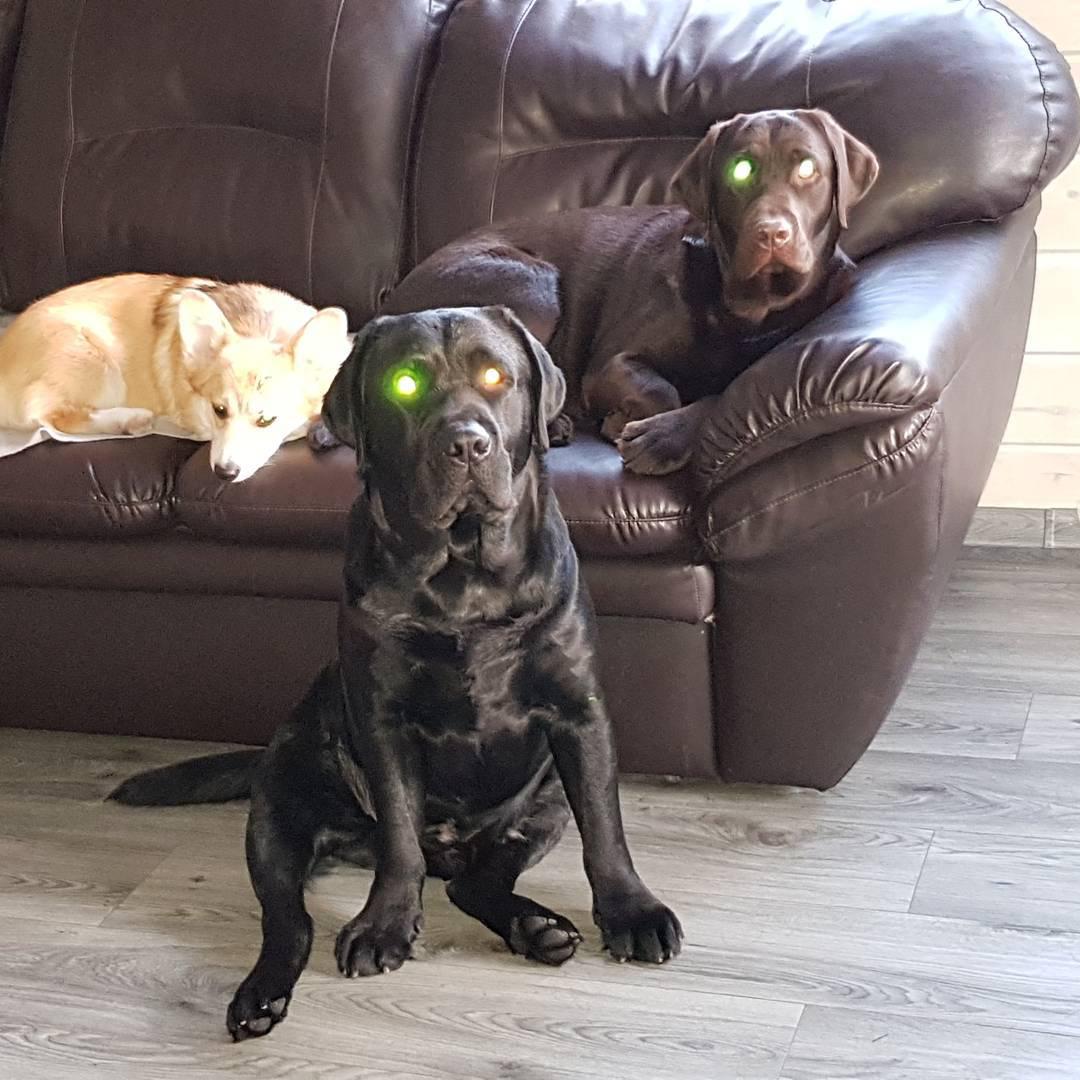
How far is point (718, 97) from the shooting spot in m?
2.93

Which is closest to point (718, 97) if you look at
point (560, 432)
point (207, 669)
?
→ point (560, 432)

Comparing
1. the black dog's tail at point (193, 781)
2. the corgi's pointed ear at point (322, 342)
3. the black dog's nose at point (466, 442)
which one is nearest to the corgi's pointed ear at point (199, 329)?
the corgi's pointed ear at point (322, 342)

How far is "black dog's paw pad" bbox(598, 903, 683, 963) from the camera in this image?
204cm

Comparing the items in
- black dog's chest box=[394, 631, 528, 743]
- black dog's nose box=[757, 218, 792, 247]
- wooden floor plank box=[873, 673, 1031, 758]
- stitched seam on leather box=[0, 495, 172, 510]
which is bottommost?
wooden floor plank box=[873, 673, 1031, 758]

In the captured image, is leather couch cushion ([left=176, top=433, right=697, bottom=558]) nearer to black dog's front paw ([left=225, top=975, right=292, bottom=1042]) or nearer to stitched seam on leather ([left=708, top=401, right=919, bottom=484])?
stitched seam on leather ([left=708, top=401, right=919, bottom=484])

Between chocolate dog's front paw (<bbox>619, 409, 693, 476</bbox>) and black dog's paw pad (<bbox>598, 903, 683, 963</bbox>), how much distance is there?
0.65 metres

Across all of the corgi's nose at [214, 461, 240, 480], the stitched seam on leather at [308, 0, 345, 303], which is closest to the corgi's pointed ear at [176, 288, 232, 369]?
the corgi's nose at [214, 461, 240, 480]

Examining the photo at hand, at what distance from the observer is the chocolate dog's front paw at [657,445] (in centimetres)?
230

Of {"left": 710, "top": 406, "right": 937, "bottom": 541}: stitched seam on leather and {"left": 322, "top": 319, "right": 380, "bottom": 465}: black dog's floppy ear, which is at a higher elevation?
{"left": 322, "top": 319, "right": 380, "bottom": 465}: black dog's floppy ear

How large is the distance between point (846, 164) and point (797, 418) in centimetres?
59

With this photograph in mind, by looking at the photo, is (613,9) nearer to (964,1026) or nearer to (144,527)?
(144,527)

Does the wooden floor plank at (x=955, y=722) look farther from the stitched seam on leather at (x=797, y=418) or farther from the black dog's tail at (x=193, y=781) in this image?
the black dog's tail at (x=193, y=781)

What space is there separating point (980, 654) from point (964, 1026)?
3.98 feet

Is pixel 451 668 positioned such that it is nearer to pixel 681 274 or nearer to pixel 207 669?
pixel 207 669
